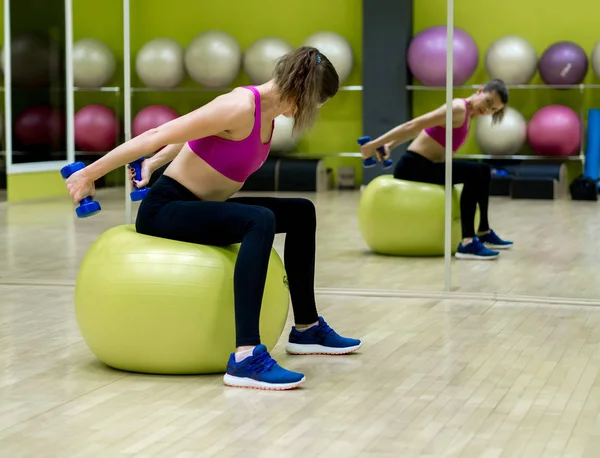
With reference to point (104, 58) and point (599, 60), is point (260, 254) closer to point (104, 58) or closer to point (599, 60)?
point (104, 58)

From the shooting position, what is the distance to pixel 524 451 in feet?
8.01

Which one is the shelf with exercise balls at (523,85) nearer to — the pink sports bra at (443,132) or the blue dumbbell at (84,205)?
the pink sports bra at (443,132)

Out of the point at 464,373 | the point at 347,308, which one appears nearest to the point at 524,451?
the point at 464,373

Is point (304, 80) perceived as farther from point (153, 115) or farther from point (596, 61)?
point (596, 61)

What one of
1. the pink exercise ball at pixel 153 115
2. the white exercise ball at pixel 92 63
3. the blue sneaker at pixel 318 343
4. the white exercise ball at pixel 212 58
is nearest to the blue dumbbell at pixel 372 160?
the white exercise ball at pixel 212 58

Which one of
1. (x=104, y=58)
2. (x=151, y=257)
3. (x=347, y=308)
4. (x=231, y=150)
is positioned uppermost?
(x=104, y=58)

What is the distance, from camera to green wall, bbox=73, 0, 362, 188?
215 inches

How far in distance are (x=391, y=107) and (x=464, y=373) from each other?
109 inches

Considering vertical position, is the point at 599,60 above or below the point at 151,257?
above

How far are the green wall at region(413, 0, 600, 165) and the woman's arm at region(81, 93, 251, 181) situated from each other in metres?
2.32

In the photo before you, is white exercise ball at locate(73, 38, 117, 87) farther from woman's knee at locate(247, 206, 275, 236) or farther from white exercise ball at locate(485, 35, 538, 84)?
woman's knee at locate(247, 206, 275, 236)

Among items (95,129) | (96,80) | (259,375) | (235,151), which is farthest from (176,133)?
(95,129)

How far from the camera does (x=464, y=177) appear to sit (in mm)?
5379

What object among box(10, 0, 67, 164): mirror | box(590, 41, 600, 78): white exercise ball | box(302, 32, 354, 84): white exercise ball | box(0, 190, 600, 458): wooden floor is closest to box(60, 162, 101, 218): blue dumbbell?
box(0, 190, 600, 458): wooden floor
